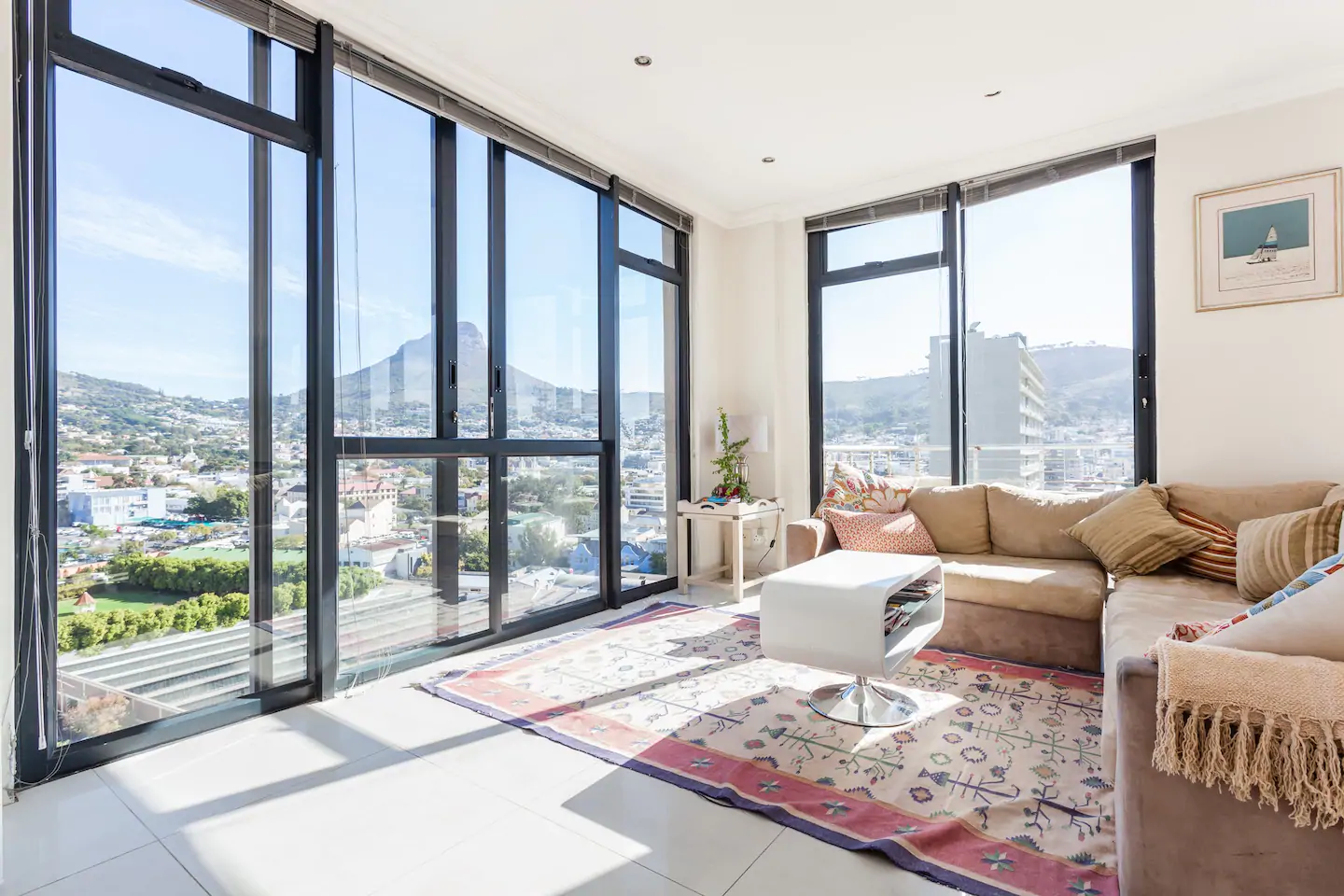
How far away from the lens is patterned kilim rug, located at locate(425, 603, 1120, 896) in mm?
1671

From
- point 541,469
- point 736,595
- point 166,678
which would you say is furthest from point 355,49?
point 736,595

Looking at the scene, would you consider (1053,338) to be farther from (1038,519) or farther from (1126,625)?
(1126,625)

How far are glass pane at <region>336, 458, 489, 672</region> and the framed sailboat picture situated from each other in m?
3.83

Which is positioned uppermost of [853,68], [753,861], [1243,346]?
[853,68]

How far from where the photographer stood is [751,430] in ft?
15.8

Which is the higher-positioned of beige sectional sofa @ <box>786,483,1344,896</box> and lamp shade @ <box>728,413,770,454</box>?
lamp shade @ <box>728,413,770,454</box>

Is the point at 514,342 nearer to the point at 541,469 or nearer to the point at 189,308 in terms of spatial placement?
the point at 541,469

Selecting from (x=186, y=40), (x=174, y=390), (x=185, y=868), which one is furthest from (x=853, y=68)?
(x=185, y=868)

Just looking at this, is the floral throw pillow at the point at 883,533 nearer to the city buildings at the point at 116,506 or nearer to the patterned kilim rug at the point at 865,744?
the patterned kilim rug at the point at 865,744

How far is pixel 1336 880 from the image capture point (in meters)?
1.25

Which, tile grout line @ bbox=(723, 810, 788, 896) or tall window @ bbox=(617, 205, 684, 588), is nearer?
tile grout line @ bbox=(723, 810, 788, 896)

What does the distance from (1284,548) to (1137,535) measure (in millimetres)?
559

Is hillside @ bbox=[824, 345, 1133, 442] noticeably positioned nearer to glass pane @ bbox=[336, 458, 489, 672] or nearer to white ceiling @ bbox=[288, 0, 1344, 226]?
white ceiling @ bbox=[288, 0, 1344, 226]

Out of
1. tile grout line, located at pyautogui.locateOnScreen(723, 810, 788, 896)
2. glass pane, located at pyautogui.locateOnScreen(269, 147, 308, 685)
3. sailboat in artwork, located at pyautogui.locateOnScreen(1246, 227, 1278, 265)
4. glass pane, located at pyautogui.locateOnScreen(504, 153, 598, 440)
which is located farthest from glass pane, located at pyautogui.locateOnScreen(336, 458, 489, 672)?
sailboat in artwork, located at pyautogui.locateOnScreen(1246, 227, 1278, 265)
